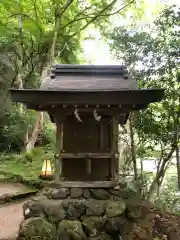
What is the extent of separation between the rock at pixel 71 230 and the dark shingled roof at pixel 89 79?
266 centimetres

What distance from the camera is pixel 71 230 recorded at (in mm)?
5051

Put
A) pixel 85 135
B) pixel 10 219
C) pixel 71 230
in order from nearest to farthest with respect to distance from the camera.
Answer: pixel 71 230, pixel 85 135, pixel 10 219

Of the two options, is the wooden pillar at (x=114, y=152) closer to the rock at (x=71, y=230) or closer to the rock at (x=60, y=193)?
the rock at (x=60, y=193)

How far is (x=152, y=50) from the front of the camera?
7.34 meters

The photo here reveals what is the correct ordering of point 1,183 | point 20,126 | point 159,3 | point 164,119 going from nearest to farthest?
point 164,119, point 1,183, point 159,3, point 20,126

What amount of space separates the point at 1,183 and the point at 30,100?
18.7 feet

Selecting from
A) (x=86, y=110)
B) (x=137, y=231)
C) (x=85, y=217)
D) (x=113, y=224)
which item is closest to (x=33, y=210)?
(x=85, y=217)

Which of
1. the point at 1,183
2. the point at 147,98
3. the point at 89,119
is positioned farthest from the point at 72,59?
the point at 147,98

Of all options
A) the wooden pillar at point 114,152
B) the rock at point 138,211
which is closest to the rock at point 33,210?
the wooden pillar at point 114,152

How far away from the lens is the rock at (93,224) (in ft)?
17.0

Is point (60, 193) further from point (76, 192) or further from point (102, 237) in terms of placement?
point (102, 237)

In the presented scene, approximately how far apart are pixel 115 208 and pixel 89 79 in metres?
2.82

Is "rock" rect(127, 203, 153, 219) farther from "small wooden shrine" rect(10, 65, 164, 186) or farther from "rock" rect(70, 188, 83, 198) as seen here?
"rock" rect(70, 188, 83, 198)

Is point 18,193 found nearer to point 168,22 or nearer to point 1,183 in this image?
point 1,183
